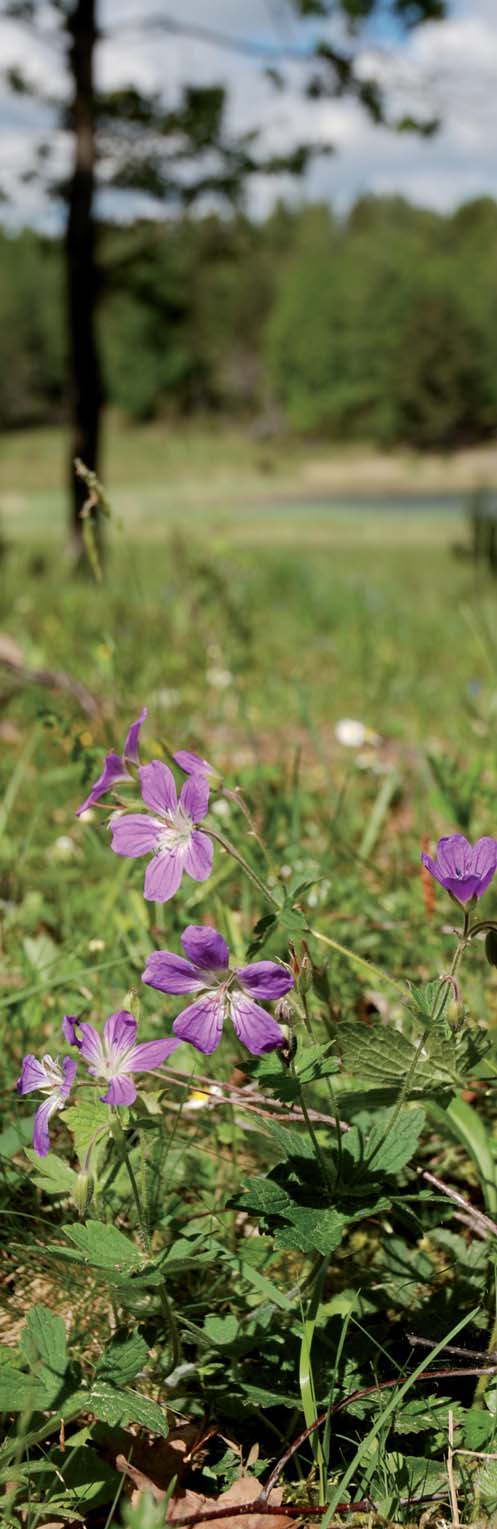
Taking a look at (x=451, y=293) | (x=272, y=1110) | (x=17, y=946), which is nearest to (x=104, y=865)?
(x=17, y=946)

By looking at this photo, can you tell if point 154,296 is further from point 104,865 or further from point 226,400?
point 226,400

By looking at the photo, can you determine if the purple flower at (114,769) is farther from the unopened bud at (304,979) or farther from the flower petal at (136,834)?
the unopened bud at (304,979)

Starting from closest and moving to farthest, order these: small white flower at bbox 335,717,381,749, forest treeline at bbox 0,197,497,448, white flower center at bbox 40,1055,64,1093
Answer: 1. white flower center at bbox 40,1055,64,1093
2. small white flower at bbox 335,717,381,749
3. forest treeline at bbox 0,197,497,448

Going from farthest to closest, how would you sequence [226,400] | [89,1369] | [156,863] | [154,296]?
[226,400], [154,296], [89,1369], [156,863]

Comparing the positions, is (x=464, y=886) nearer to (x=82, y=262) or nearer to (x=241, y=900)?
(x=241, y=900)

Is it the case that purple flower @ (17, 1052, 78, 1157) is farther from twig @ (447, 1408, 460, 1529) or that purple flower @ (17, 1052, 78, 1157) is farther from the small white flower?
the small white flower

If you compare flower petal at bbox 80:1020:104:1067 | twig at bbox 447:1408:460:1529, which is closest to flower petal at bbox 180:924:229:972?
flower petal at bbox 80:1020:104:1067

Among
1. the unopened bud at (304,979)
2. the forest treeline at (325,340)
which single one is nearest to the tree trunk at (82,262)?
the unopened bud at (304,979)
